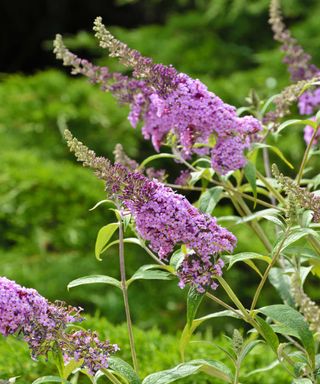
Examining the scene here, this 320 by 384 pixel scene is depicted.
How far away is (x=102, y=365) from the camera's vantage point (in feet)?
4.08

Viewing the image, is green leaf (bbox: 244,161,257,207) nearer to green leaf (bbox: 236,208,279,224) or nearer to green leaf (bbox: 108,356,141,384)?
green leaf (bbox: 236,208,279,224)

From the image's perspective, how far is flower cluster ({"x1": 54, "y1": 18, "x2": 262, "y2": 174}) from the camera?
4.78 ft

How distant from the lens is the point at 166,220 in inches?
46.7

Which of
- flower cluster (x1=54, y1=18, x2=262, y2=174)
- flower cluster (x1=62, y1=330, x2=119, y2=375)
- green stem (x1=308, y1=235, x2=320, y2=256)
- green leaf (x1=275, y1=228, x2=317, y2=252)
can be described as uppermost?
flower cluster (x1=54, y1=18, x2=262, y2=174)

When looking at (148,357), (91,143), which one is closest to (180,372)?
(148,357)

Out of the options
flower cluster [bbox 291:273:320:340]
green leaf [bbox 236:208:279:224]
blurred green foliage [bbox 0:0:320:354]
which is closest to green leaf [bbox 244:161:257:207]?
green leaf [bbox 236:208:279:224]

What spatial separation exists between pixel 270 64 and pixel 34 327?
4.16 metres

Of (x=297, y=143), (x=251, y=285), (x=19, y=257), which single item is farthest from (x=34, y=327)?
(x=297, y=143)

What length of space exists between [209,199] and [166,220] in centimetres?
51

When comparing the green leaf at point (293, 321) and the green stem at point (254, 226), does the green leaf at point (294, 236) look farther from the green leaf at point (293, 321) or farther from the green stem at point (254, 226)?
the green stem at point (254, 226)

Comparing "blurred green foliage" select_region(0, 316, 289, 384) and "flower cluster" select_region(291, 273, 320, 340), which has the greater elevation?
"blurred green foliage" select_region(0, 316, 289, 384)

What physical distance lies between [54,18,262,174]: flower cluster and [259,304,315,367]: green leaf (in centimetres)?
32

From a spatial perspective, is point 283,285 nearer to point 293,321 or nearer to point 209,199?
point 209,199

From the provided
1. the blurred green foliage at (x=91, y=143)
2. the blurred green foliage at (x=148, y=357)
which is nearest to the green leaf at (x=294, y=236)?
the blurred green foliage at (x=148, y=357)
